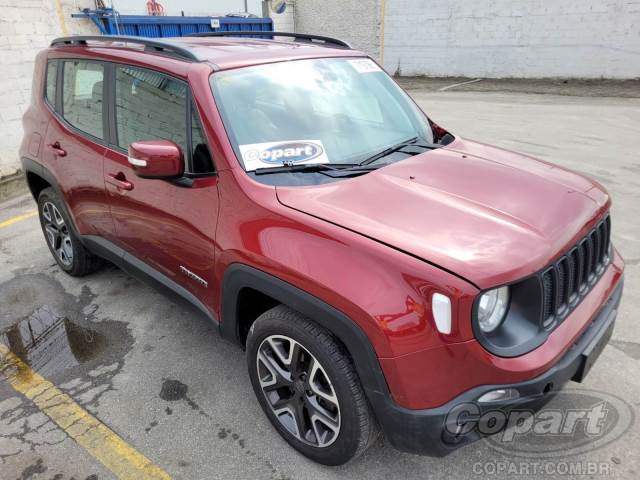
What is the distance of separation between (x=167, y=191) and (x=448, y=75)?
1594cm

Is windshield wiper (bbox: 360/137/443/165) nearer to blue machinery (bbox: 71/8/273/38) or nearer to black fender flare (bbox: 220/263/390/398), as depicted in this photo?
black fender flare (bbox: 220/263/390/398)

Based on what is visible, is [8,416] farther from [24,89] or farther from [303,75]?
[24,89]

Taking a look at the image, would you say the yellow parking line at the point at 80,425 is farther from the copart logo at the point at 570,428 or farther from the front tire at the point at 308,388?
the copart logo at the point at 570,428

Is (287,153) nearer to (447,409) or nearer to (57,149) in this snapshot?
(447,409)

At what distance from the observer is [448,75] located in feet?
54.4

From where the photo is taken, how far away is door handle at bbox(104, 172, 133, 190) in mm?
2887

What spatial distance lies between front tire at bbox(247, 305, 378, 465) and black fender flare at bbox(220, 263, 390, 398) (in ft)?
0.26

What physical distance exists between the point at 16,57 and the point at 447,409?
26.2 ft

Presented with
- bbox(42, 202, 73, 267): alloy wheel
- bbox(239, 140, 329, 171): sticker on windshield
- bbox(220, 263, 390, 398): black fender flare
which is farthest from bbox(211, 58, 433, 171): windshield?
bbox(42, 202, 73, 267): alloy wheel

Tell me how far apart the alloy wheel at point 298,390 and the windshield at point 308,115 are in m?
0.88

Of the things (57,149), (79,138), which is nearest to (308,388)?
(79,138)

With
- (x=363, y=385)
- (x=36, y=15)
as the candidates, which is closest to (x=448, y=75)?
(x=36, y=15)

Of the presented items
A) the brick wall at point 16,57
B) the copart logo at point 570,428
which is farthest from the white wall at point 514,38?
the copart logo at point 570,428

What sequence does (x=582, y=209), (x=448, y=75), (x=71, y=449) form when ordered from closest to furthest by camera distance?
1. (x=582, y=209)
2. (x=71, y=449)
3. (x=448, y=75)
